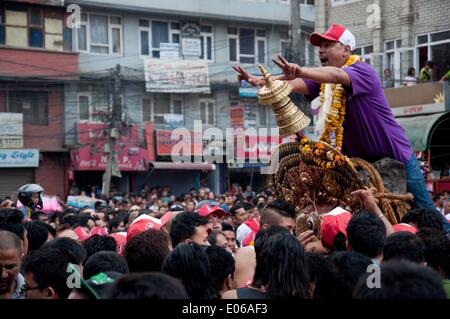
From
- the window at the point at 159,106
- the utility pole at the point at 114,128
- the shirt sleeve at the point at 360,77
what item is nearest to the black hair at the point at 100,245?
the shirt sleeve at the point at 360,77

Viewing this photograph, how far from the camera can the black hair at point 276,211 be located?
5891 millimetres

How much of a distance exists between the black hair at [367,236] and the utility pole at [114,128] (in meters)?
22.1

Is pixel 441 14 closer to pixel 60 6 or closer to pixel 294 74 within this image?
pixel 60 6

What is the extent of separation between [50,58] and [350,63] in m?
23.5

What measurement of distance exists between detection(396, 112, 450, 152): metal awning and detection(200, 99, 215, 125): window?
14.2 m

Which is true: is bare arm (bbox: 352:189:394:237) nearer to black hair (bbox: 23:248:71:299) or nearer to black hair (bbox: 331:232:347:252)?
black hair (bbox: 331:232:347:252)

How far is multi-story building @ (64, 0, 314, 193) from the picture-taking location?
29.0 m

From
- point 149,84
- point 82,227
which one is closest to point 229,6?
point 149,84

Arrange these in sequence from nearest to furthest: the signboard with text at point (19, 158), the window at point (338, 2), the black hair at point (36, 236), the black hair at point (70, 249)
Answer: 1. the black hair at point (70, 249)
2. the black hair at point (36, 236)
3. the window at point (338, 2)
4. the signboard with text at point (19, 158)

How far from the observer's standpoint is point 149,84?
96.6 ft

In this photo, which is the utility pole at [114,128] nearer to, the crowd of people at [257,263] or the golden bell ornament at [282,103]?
the crowd of people at [257,263]

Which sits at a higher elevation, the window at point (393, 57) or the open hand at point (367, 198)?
the window at point (393, 57)

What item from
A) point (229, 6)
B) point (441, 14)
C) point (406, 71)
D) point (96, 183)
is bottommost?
point (96, 183)
